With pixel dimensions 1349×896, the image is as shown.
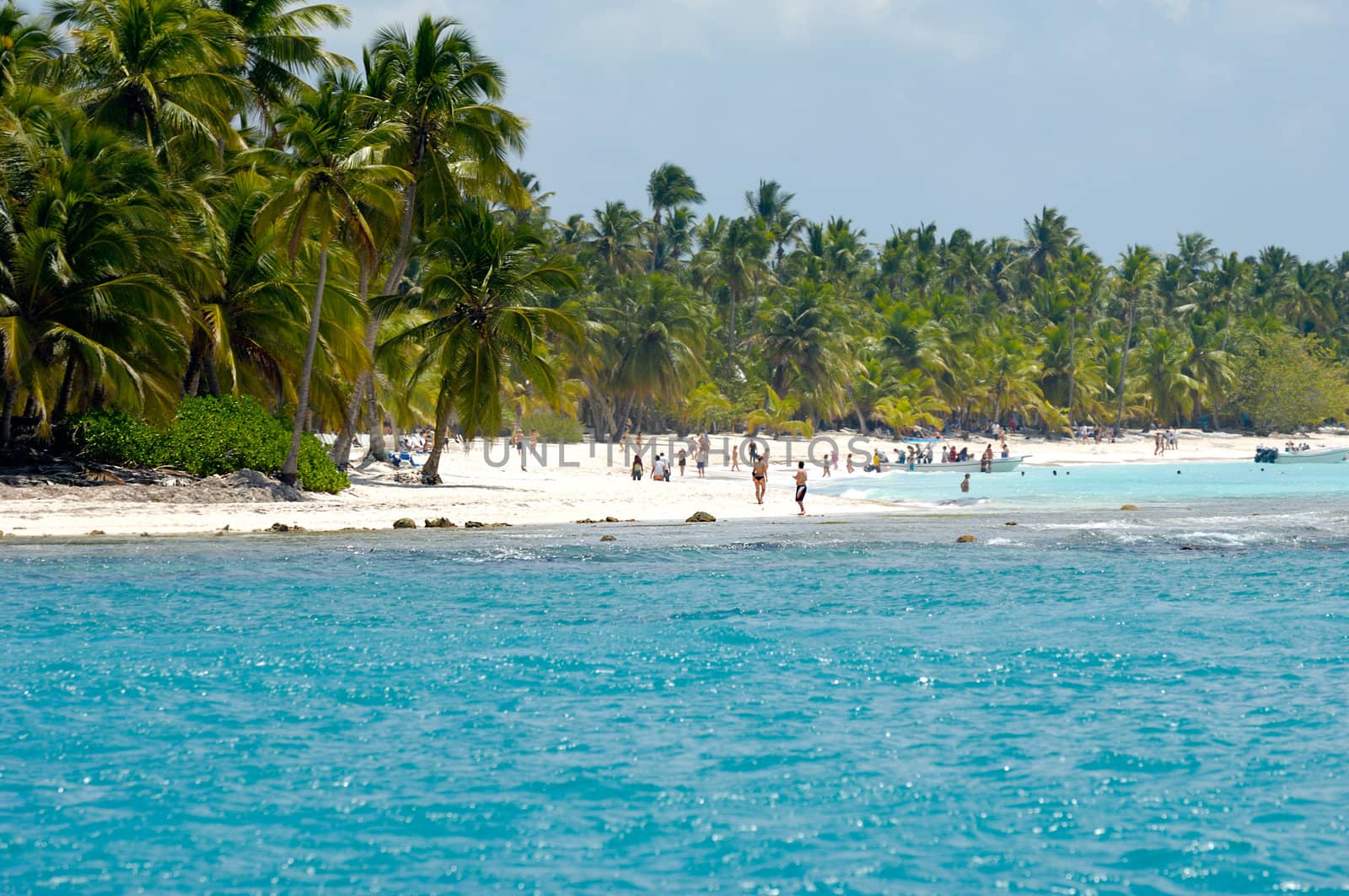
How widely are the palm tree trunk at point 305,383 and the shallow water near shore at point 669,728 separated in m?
8.12

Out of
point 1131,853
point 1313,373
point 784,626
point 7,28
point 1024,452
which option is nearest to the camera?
point 1131,853

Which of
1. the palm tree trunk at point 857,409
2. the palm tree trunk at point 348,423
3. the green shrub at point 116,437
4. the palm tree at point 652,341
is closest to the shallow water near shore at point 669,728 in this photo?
the green shrub at point 116,437

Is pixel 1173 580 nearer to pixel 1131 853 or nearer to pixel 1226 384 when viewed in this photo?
pixel 1131 853

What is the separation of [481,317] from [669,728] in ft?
68.8

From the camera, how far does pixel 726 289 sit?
75.6 metres

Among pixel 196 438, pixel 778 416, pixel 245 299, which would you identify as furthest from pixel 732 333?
pixel 196 438

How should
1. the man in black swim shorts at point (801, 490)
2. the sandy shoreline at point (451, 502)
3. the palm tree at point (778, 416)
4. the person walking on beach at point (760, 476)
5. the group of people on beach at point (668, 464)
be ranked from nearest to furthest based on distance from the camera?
the sandy shoreline at point (451, 502) < the man in black swim shorts at point (801, 490) < the person walking on beach at point (760, 476) < the group of people on beach at point (668, 464) < the palm tree at point (778, 416)

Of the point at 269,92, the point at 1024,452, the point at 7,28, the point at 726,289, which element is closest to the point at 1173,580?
the point at 269,92

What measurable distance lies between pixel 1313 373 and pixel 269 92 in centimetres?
7961

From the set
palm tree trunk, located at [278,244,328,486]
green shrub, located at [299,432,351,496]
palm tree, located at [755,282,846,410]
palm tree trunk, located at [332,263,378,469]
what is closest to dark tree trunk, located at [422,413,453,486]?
palm tree trunk, located at [332,263,378,469]

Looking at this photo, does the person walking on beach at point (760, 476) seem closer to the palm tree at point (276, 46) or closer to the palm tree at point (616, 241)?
the palm tree at point (276, 46)

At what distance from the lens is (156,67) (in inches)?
1075

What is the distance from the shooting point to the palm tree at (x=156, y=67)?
27047 millimetres

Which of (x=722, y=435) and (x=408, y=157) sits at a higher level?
(x=408, y=157)
